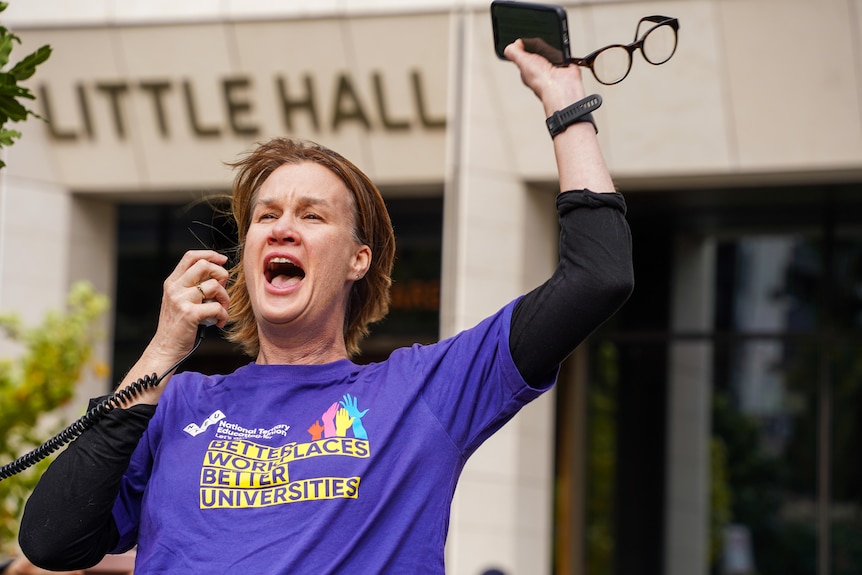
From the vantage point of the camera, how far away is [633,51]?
2988mm

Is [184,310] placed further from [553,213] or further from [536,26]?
[553,213]

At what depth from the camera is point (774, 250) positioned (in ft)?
43.1

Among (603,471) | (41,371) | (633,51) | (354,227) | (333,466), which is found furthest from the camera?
(603,471)

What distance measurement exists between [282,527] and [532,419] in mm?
8813

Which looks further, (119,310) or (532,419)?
(119,310)

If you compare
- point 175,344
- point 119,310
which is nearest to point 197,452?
point 175,344

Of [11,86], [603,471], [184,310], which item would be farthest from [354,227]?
[603,471]

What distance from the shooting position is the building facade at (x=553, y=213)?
1101cm

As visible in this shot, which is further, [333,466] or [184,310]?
[184,310]

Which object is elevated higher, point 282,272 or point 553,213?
point 553,213

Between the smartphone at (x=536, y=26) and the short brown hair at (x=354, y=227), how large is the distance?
56 cm

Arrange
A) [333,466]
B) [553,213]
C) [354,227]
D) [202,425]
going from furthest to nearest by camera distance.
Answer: [553,213] < [354,227] < [202,425] < [333,466]

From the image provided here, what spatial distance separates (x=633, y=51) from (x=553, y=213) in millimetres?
9025

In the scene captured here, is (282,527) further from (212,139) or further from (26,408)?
(212,139)
